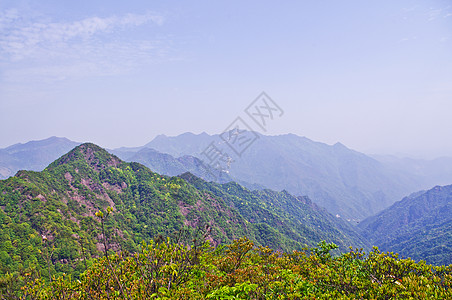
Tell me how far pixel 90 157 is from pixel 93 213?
41011 millimetres

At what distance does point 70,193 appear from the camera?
258 feet

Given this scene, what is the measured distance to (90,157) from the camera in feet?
351

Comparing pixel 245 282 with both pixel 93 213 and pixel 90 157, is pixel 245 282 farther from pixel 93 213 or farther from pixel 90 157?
pixel 90 157

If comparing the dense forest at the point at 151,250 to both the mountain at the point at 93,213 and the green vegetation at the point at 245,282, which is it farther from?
the mountain at the point at 93,213

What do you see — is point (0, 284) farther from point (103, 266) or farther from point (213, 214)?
point (213, 214)

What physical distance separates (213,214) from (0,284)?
4052 inches

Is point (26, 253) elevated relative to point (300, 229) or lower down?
elevated

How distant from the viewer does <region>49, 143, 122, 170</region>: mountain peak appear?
102750 millimetres

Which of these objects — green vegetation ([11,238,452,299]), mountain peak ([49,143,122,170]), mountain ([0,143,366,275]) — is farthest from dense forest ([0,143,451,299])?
mountain peak ([49,143,122,170])

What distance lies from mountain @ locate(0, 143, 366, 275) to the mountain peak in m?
0.36

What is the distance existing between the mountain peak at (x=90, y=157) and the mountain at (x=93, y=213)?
0.36 meters

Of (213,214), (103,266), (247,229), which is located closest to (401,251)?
(247,229)

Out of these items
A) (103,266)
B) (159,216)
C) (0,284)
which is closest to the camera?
(0,284)

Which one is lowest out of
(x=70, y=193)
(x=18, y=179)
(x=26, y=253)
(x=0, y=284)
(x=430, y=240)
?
(x=430, y=240)
